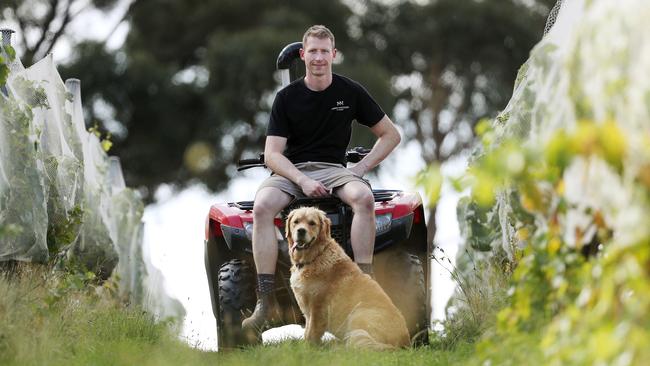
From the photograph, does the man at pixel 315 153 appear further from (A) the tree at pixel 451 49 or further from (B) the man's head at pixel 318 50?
(A) the tree at pixel 451 49

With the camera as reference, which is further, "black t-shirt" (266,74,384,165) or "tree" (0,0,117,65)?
"tree" (0,0,117,65)

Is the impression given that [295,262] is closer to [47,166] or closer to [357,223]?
[357,223]

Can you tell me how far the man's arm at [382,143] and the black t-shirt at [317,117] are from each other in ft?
0.43

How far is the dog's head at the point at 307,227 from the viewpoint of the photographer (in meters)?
5.96

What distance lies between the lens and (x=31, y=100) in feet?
25.7

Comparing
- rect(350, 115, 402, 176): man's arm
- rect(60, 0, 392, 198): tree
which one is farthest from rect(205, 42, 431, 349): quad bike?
rect(60, 0, 392, 198): tree

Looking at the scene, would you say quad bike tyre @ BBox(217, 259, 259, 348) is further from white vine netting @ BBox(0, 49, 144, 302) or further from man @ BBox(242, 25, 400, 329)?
white vine netting @ BBox(0, 49, 144, 302)

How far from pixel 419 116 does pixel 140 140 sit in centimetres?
514

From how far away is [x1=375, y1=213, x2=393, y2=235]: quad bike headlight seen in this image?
648 cm

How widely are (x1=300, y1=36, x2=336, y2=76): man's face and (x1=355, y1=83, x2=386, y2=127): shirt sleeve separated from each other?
25cm

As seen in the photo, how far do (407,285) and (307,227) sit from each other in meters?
0.89

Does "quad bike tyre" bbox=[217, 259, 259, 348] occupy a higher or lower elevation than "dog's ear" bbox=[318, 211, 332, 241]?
lower

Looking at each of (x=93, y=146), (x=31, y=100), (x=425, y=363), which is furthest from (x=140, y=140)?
(x=425, y=363)

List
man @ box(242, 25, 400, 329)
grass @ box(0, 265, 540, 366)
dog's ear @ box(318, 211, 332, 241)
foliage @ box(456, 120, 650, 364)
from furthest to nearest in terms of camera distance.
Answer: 1. man @ box(242, 25, 400, 329)
2. dog's ear @ box(318, 211, 332, 241)
3. grass @ box(0, 265, 540, 366)
4. foliage @ box(456, 120, 650, 364)
